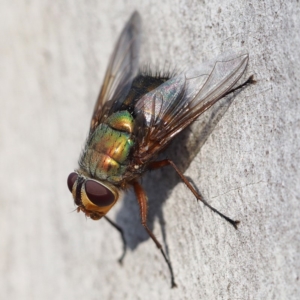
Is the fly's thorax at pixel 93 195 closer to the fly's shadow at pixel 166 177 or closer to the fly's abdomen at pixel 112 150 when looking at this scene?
the fly's abdomen at pixel 112 150

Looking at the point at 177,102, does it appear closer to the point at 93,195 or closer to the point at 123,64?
the point at 93,195

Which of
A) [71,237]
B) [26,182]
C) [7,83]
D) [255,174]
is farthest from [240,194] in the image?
[7,83]

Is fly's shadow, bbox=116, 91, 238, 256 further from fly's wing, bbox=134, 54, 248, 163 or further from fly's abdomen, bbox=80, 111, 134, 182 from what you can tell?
fly's abdomen, bbox=80, 111, 134, 182

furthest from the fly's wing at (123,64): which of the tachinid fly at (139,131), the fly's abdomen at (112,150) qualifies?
the fly's abdomen at (112,150)

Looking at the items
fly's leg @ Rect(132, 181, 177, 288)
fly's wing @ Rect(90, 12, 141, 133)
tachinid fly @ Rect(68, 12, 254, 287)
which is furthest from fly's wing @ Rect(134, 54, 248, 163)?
fly's wing @ Rect(90, 12, 141, 133)

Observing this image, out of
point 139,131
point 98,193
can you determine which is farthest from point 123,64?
point 98,193
